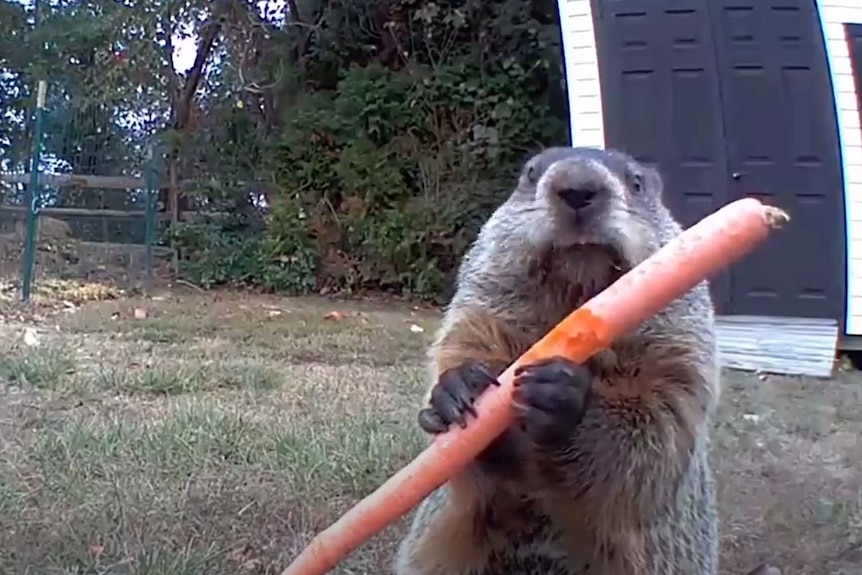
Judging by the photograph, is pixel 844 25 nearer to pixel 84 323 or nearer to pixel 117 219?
pixel 84 323

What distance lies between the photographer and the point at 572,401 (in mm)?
1882

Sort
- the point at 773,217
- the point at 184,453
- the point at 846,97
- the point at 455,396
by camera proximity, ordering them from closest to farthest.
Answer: the point at 773,217, the point at 455,396, the point at 184,453, the point at 846,97

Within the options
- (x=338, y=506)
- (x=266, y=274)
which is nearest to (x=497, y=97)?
(x=266, y=274)

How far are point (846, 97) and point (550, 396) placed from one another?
19.5 ft

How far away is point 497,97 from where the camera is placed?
11.2 metres

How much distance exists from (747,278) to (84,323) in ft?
14.1

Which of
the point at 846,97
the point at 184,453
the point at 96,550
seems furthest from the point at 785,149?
the point at 96,550

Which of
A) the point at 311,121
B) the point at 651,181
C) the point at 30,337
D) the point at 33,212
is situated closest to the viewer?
the point at 651,181

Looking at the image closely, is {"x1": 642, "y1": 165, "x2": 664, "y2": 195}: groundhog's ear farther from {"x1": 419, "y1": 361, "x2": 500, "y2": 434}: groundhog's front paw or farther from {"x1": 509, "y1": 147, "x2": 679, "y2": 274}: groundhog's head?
{"x1": 419, "y1": 361, "x2": 500, "y2": 434}: groundhog's front paw

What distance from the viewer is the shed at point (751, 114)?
7.12 meters

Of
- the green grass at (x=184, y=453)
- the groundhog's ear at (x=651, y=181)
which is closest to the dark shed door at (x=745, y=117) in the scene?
the green grass at (x=184, y=453)

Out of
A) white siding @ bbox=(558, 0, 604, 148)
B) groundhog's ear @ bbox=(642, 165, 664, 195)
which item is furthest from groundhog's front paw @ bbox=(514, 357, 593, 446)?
white siding @ bbox=(558, 0, 604, 148)

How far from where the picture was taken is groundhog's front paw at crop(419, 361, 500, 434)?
1954mm

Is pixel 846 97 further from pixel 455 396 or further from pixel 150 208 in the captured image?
pixel 150 208
